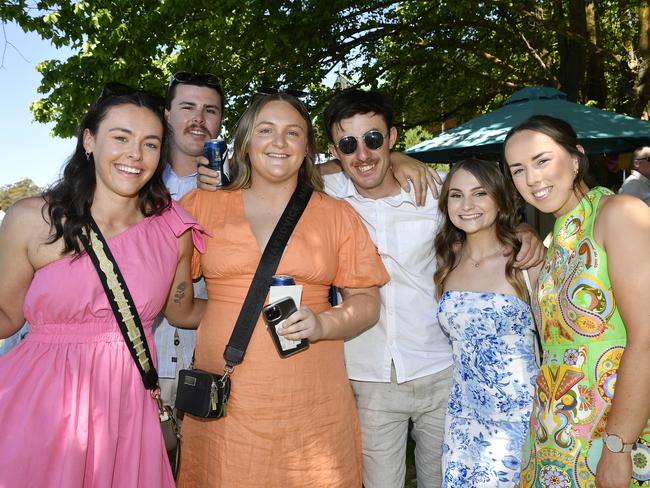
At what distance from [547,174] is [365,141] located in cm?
111

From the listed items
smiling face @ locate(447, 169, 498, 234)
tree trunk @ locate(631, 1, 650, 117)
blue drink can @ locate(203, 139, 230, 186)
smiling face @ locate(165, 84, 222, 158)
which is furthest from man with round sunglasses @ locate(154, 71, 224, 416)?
tree trunk @ locate(631, 1, 650, 117)

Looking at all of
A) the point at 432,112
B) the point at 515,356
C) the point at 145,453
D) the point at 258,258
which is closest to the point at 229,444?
the point at 145,453

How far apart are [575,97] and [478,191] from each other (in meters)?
8.33

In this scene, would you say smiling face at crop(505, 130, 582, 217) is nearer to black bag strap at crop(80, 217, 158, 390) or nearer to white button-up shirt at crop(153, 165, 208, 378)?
black bag strap at crop(80, 217, 158, 390)

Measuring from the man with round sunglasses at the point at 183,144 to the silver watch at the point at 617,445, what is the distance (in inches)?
85.7

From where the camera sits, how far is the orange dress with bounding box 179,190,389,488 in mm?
2492

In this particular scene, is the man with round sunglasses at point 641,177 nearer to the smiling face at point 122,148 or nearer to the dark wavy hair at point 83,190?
the dark wavy hair at point 83,190

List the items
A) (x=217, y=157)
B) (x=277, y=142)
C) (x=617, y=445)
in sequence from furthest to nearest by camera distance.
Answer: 1. (x=217, y=157)
2. (x=277, y=142)
3. (x=617, y=445)

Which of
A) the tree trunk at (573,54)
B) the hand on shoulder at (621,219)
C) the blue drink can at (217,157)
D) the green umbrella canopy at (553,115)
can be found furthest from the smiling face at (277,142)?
the tree trunk at (573,54)

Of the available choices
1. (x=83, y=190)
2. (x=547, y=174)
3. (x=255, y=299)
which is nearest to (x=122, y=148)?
Result: (x=83, y=190)

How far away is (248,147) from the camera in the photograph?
2803mm

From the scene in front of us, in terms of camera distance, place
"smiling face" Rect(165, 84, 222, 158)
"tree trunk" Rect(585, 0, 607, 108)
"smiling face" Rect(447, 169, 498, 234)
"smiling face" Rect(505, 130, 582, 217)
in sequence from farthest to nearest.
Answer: "tree trunk" Rect(585, 0, 607, 108)
"smiling face" Rect(165, 84, 222, 158)
"smiling face" Rect(447, 169, 498, 234)
"smiling face" Rect(505, 130, 582, 217)

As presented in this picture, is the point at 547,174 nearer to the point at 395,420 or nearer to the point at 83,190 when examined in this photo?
the point at 395,420

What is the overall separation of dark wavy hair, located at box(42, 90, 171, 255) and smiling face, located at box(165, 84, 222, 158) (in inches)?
39.3
